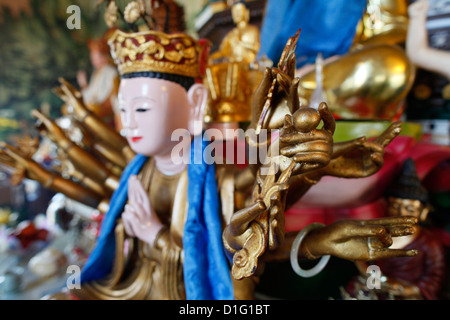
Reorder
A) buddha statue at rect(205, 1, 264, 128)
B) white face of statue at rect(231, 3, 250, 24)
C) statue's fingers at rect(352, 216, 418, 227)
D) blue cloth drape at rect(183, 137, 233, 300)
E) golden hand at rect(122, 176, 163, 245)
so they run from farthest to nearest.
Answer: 1. white face of statue at rect(231, 3, 250, 24)
2. buddha statue at rect(205, 1, 264, 128)
3. golden hand at rect(122, 176, 163, 245)
4. blue cloth drape at rect(183, 137, 233, 300)
5. statue's fingers at rect(352, 216, 418, 227)

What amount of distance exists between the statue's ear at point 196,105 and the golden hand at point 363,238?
17.4 inches

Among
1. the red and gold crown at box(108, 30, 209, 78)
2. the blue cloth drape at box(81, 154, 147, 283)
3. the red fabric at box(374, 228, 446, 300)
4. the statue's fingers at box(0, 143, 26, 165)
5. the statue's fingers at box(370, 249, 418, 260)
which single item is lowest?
the red fabric at box(374, 228, 446, 300)

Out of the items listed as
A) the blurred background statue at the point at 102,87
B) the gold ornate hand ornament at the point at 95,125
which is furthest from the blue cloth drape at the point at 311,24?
the blurred background statue at the point at 102,87

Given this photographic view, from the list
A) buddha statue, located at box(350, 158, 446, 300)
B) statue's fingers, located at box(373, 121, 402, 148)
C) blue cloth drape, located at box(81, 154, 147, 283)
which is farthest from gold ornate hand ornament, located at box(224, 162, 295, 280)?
buddha statue, located at box(350, 158, 446, 300)

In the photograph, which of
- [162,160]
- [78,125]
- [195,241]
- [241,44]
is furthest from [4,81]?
[195,241]

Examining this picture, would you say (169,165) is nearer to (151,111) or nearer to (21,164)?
(151,111)

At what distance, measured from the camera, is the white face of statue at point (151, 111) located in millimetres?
731

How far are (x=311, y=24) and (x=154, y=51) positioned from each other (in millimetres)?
596

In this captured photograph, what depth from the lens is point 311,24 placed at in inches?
38.6

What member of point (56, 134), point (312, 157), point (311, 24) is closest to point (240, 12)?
point (311, 24)

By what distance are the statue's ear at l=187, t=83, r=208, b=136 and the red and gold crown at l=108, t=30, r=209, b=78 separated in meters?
0.05

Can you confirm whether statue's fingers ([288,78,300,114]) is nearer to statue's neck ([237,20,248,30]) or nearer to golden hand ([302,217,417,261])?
golden hand ([302,217,417,261])

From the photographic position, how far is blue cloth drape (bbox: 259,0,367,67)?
0.91m

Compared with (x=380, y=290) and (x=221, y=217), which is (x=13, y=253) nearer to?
(x=221, y=217)
